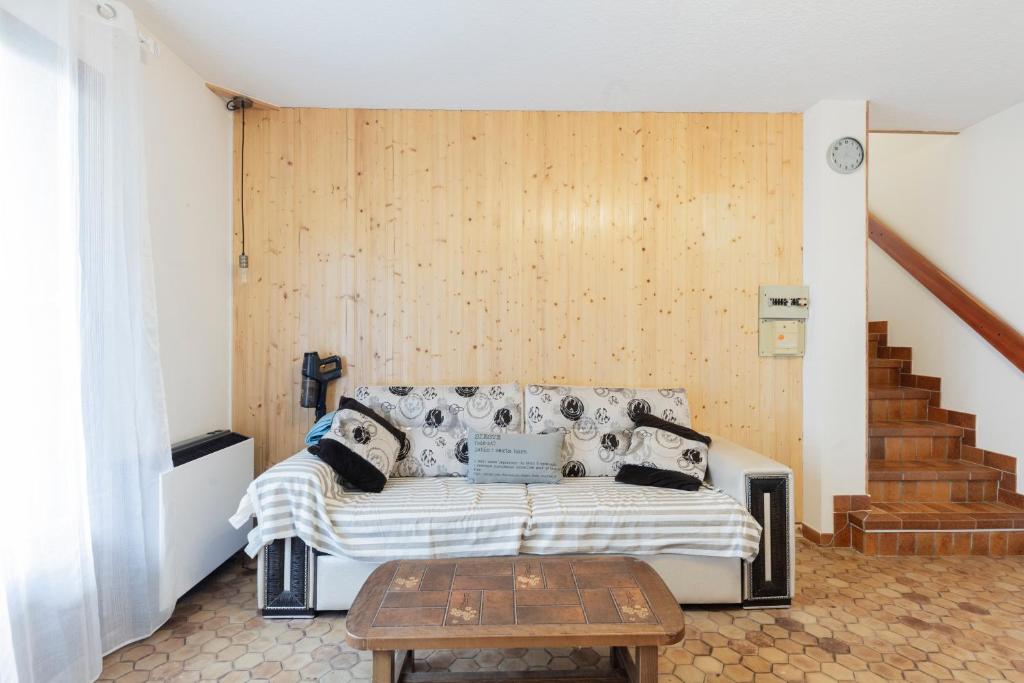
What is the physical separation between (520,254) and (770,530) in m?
2.06

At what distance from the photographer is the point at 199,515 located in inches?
96.8

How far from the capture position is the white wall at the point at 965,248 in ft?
10.6

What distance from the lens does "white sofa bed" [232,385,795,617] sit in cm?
225

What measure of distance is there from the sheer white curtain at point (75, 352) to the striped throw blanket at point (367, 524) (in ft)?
1.49

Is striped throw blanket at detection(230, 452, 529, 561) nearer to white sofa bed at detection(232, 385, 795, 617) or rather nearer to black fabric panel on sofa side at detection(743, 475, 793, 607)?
white sofa bed at detection(232, 385, 795, 617)

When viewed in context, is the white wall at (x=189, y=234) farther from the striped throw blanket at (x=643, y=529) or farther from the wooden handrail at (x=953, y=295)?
the wooden handrail at (x=953, y=295)

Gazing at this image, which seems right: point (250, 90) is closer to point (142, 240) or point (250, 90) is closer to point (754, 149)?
point (142, 240)

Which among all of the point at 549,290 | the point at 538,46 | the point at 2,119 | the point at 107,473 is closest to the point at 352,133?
the point at 538,46

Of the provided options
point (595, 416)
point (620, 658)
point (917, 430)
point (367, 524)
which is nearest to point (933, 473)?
point (917, 430)

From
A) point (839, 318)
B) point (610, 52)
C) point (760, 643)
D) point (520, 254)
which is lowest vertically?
point (760, 643)

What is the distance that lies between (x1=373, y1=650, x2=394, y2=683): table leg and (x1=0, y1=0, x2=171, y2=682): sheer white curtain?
1.07 m

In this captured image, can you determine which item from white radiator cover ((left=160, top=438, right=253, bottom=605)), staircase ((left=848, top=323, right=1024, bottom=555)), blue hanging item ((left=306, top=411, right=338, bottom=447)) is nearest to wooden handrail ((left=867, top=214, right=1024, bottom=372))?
staircase ((left=848, top=323, right=1024, bottom=555))

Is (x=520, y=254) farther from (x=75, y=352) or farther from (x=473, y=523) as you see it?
(x=75, y=352)

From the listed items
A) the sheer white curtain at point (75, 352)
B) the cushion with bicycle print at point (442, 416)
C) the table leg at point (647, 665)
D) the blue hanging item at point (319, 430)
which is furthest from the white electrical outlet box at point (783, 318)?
the sheer white curtain at point (75, 352)
